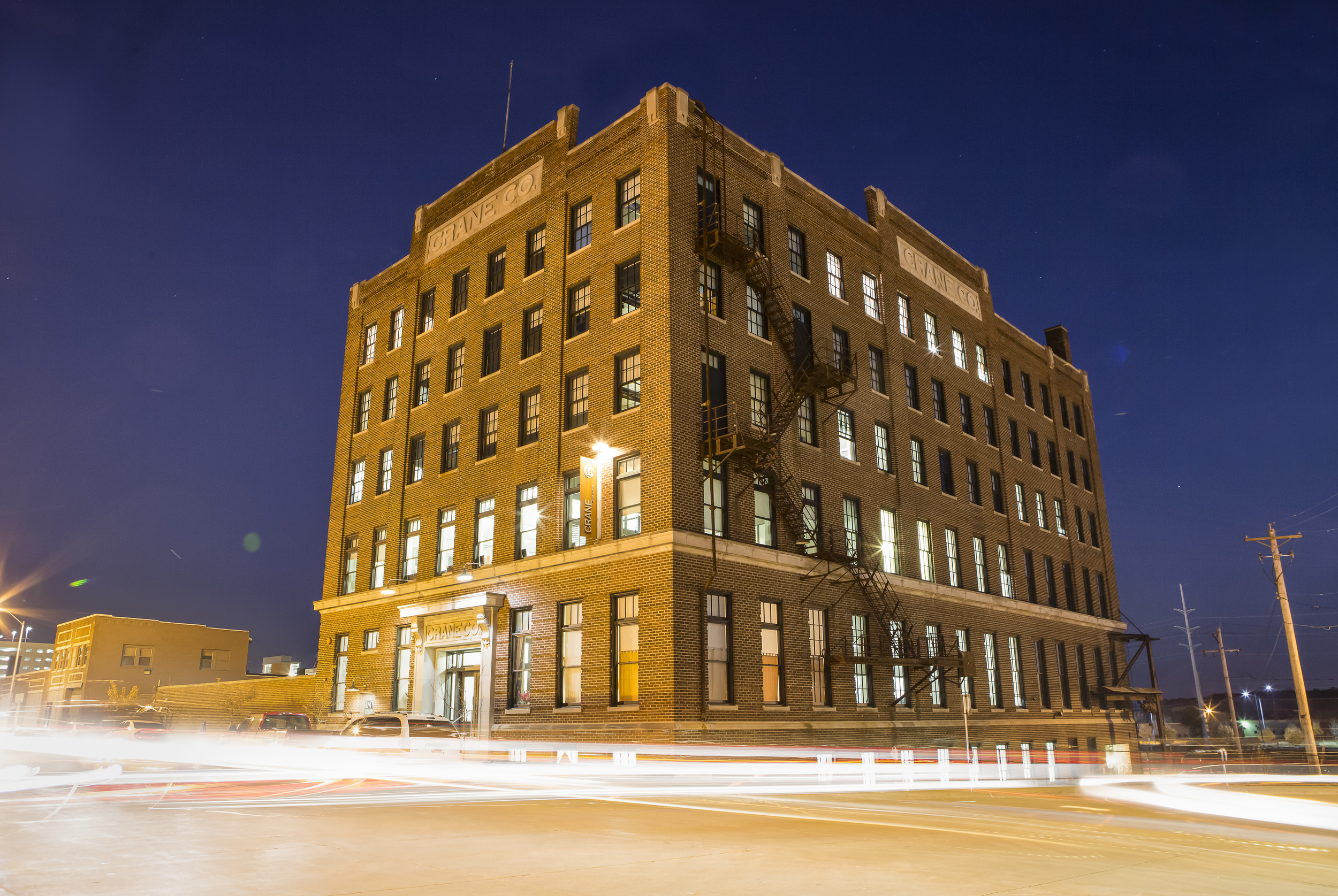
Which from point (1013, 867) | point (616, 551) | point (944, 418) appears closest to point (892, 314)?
point (944, 418)

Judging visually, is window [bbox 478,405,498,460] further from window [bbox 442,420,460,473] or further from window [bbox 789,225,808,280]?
window [bbox 789,225,808,280]

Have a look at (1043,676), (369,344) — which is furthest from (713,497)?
(1043,676)

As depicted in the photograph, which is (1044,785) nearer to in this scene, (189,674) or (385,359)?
(385,359)

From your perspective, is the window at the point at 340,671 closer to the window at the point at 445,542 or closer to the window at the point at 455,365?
the window at the point at 445,542

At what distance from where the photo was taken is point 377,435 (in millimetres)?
37406

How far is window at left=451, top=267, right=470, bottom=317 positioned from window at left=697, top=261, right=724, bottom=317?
440 inches

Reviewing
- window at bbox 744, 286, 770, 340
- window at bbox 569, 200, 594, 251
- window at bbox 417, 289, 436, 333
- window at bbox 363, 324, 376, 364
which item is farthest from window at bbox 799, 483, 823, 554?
window at bbox 363, 324, 376, 364

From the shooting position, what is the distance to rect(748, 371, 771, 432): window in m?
27.6

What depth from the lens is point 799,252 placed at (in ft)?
104

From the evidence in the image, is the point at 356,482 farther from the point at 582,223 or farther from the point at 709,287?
the point at 709,287

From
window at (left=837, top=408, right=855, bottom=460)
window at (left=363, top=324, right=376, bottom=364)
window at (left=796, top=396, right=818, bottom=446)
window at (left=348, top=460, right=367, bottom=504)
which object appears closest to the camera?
window at (left=796, top=396, right=818, bottom=446)

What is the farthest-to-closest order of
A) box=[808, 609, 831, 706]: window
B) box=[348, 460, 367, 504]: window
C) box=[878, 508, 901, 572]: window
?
box=[348, 460, 367, 504]: window → box=[878, 508, 901, 572]: window → box=[808, 609, 831, 706]: window

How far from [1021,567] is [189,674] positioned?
238 ft

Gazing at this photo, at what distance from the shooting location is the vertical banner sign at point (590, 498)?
26.0 m
